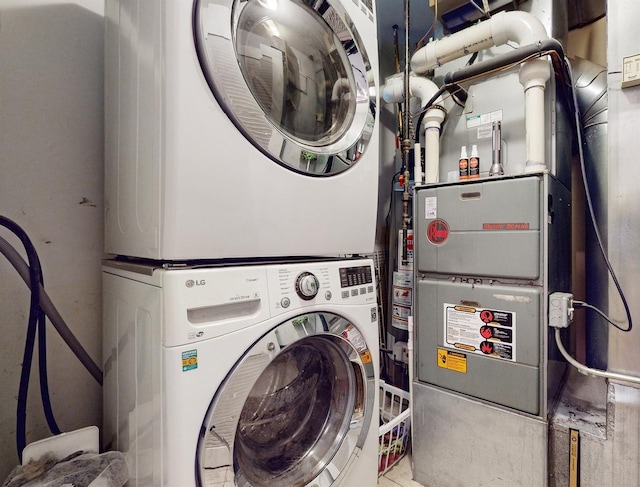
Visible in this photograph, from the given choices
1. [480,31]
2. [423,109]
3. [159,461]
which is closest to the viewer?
[159,461]

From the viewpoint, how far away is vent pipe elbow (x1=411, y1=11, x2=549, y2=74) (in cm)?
118

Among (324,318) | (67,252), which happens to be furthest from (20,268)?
(324,318)

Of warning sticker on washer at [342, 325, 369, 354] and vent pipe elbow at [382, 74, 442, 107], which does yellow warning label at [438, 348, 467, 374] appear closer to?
warning sticker on washer at [342, 325, 369, 354]

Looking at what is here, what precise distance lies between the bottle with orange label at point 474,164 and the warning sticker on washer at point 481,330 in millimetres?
539

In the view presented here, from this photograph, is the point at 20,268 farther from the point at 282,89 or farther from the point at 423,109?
the point at 423,109

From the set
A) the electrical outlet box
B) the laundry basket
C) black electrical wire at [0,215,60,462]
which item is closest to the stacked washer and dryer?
black electrical wire at [0,215,60,462]

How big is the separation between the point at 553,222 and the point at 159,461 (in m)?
1.37

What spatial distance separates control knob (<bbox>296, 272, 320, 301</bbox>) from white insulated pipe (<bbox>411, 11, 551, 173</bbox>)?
0.89m

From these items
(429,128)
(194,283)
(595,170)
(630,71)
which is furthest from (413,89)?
(194,283)

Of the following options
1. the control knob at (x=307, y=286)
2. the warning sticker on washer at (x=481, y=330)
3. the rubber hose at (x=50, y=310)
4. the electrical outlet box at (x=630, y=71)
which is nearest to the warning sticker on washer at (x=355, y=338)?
the control knob at (x=307, y=286)

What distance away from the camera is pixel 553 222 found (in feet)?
3.73

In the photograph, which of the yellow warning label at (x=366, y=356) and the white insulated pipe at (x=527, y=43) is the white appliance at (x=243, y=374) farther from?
the white insulated pipe at (x=527, y=43)

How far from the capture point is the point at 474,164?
1.28 m

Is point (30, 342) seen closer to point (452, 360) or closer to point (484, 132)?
point (452, 360)
